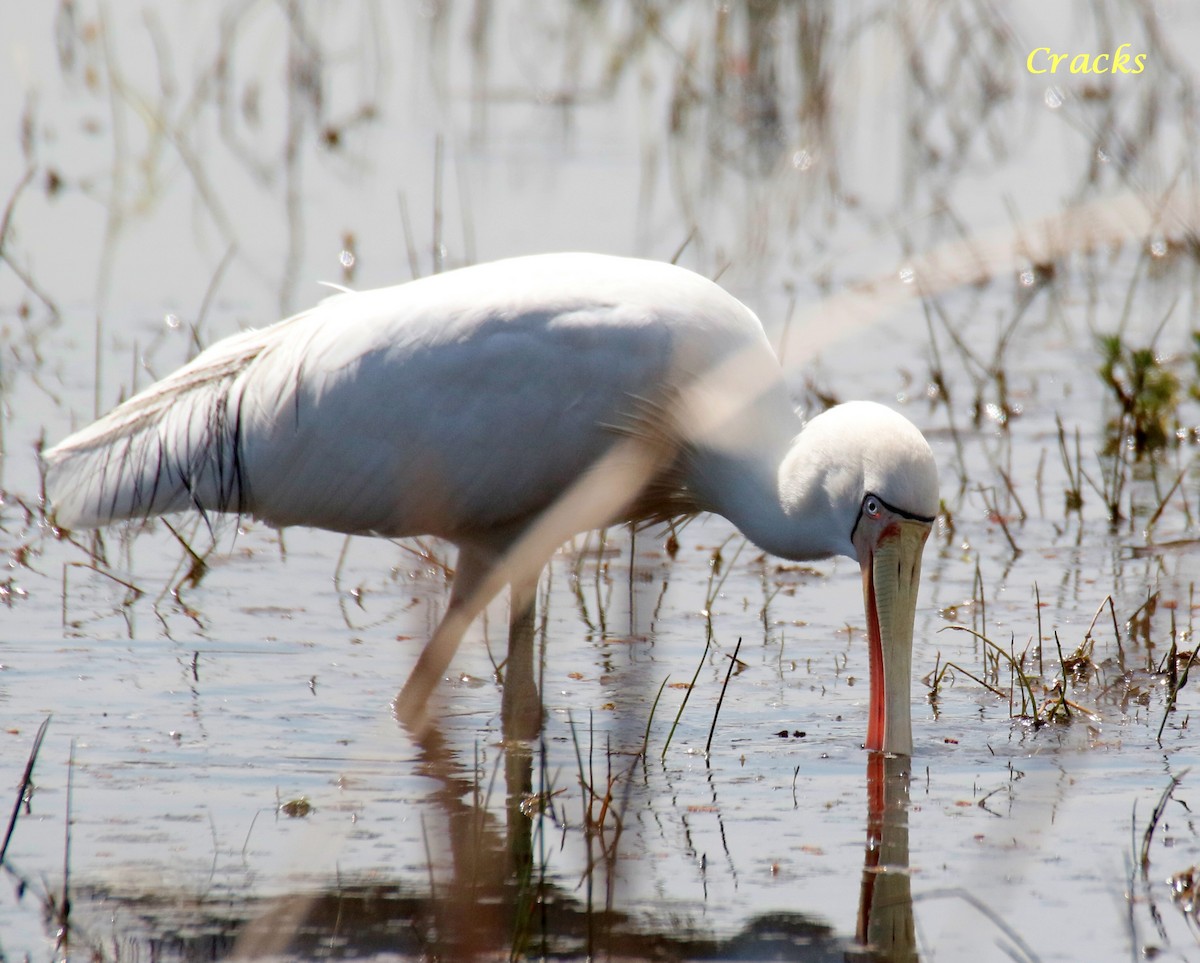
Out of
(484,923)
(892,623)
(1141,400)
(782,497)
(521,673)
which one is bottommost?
(484,923)

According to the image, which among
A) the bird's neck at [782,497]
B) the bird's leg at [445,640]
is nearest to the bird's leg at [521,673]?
the bird's leg at [445,640]

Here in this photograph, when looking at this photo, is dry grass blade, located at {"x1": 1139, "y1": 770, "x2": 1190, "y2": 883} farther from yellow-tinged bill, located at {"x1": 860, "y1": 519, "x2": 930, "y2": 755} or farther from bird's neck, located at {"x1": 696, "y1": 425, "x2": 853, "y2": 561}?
bird's neck, located at {"x1": 696, "y1": 425, "x2": 853, "y2": 561}

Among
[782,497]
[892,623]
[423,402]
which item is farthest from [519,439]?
[892,623]

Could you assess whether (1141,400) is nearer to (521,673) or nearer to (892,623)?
(892,623)

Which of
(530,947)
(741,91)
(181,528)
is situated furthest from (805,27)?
(530,947)

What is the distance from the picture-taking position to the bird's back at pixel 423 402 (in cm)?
602

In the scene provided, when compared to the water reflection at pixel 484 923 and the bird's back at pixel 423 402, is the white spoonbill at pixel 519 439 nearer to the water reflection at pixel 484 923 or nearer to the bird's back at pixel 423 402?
the bird's back at pixel 423 402

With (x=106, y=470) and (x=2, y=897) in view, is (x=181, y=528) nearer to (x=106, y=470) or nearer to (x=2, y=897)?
(x=106, y=470)

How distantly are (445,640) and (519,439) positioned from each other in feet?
2.18

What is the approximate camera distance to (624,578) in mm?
5617

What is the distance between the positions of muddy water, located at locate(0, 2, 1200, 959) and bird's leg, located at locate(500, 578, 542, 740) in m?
0.09

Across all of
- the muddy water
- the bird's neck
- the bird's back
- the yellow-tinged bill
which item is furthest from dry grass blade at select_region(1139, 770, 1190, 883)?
the bird's back

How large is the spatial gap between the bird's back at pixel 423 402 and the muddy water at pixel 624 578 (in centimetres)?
32

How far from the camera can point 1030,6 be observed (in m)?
15.3
